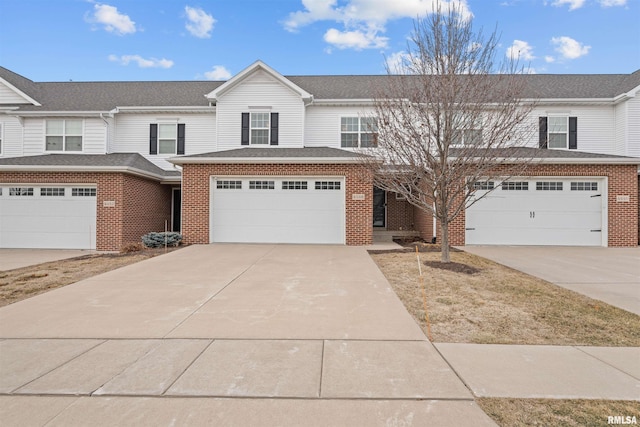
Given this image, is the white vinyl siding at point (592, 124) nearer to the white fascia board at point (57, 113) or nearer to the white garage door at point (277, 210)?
the white garage door at point (277, 210)

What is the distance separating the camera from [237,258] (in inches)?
395

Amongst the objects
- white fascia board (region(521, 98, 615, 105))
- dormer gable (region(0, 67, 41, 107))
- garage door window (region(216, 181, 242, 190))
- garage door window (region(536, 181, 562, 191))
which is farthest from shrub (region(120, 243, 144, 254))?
white fascia board (region(521, 98, 615, 105))

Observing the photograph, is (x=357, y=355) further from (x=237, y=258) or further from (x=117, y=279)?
(x=237, y=258)

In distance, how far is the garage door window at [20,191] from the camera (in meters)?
13.3

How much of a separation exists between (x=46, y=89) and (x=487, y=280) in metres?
22.9

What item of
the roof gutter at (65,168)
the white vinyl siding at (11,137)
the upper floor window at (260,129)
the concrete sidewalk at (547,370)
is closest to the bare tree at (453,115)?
the concrete sidewalk at (547,370)

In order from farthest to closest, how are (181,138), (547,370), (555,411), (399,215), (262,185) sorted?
1. (399,215)
2. (181,138)
3. (262,185)
4. (547,370)
5. (555,411)

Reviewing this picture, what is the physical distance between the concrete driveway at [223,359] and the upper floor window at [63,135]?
12.4 m

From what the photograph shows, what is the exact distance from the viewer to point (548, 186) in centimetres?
1331

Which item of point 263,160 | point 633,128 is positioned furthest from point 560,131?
point 263,160

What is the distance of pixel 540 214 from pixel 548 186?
117 centimetres

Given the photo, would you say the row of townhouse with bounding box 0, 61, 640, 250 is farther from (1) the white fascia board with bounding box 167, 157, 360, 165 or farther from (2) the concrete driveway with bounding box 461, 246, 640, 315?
(2) the concrete driveway with bounding box 461, 246, 640, 315

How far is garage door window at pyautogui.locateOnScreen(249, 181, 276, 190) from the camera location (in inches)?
525

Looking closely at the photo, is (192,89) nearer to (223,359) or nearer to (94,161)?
(94,161)
